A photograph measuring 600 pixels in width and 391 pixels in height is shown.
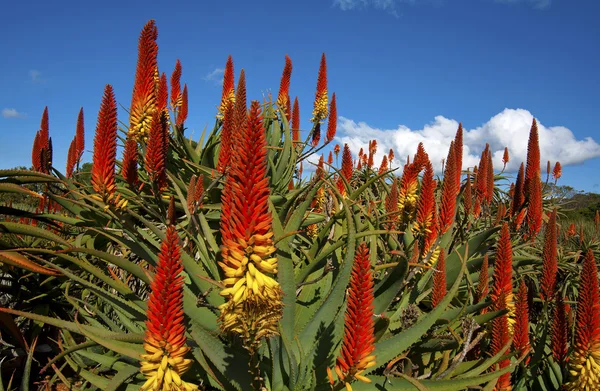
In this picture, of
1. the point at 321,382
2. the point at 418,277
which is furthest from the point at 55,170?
the point at 418,277

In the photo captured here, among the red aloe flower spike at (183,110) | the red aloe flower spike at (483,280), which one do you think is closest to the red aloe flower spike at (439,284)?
the red aloe flower spike at (483,280)

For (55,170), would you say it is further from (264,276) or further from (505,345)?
(505,345)

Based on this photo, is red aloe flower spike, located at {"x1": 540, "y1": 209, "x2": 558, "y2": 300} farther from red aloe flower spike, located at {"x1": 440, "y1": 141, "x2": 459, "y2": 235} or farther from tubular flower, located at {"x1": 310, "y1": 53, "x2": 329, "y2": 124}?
tubular flower, located at {"x1": 310, "y1": 53, "x2": 329, "y2": 124}

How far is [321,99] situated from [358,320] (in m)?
4.58

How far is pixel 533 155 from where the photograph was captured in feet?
12.7

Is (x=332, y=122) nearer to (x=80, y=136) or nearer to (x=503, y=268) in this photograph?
(x=80, y=136)

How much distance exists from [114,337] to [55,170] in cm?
193

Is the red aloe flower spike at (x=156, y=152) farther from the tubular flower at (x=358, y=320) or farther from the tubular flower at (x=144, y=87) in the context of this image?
the tubular flower at (x=358, y=320)

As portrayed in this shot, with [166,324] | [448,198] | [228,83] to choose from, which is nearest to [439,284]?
[448,198]

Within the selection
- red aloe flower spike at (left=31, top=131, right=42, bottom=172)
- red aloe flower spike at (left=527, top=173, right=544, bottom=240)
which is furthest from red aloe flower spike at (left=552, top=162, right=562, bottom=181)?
red aloe flower spike at (left=31, top=131, right=42, bottom=172)

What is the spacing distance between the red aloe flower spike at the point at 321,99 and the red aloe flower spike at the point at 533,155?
96.2 inches

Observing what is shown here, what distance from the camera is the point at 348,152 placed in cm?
354

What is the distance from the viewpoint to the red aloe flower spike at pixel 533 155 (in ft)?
12.3

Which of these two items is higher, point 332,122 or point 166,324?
point 332,122
